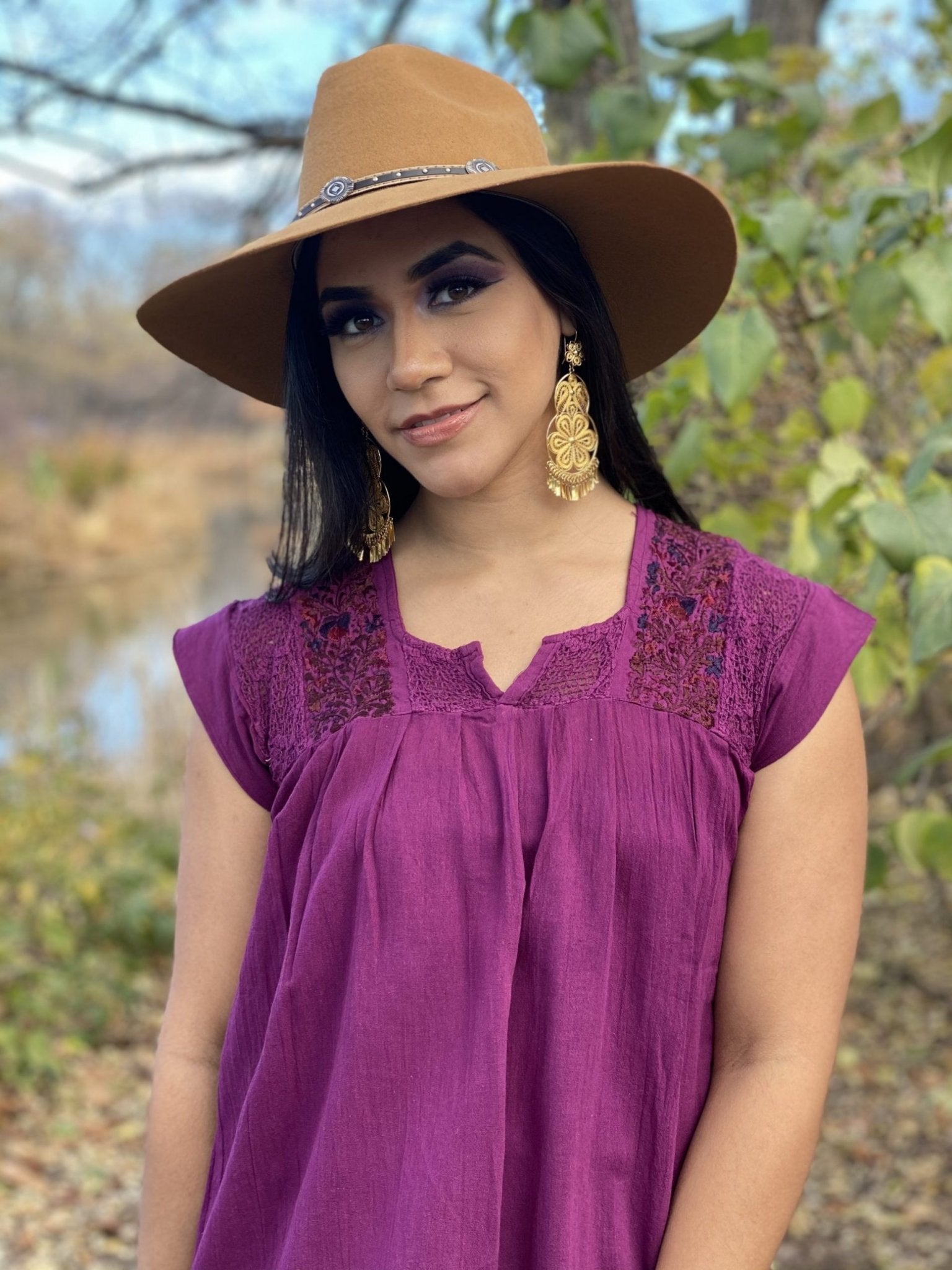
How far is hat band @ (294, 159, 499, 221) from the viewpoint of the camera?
1.34 m

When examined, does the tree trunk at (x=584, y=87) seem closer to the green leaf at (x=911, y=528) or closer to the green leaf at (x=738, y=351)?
the green leaf at (x=738, y=351)

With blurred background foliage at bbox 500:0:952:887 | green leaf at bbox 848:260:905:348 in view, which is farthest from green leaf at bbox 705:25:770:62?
green leaf at bbox 848:260:905:348

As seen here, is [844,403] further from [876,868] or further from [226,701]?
[226,701]

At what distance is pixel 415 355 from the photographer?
133cm

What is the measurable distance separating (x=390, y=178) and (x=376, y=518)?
1.25 ft

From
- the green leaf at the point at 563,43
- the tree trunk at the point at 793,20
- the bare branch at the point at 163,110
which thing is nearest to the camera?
the green leaf at the point at 563,43

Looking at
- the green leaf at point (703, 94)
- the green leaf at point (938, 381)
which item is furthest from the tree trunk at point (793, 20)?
the green leaf at point (938, 381)

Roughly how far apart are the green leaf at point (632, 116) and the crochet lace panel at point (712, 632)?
0.98 m

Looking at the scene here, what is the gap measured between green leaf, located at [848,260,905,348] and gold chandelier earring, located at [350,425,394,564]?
2.20ft

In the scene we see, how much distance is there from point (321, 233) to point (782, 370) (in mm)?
1381

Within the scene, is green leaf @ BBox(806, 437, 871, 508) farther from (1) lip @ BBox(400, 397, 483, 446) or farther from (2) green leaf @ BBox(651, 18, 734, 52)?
(2) green leaf @ BBox(651, 18, 734, 52)

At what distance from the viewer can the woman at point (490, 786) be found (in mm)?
1265

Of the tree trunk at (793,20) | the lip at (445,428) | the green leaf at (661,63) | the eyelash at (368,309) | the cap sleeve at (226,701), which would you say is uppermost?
the tree trunk at (793,20)

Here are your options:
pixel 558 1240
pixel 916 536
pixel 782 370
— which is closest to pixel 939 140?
pixel 916 536
